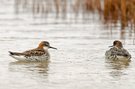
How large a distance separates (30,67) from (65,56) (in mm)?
1518

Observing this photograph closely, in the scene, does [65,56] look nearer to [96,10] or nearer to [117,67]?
[117,67]

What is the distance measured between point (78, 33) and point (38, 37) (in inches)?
56.9

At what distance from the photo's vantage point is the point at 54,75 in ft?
34.4

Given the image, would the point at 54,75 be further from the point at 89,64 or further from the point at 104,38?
the point at 104,38

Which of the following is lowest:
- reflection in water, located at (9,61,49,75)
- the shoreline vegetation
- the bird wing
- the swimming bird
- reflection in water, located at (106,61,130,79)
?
reflection in water, located at (106,61,130,79)

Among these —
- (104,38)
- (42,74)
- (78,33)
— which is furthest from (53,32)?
(42,74)

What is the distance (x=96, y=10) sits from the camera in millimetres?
22047

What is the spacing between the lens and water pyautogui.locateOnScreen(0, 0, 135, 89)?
9.79 m

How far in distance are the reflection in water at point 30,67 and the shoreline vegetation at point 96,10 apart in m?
6.52

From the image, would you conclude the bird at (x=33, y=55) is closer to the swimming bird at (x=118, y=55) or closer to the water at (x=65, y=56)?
the water at (x=65, y=56)

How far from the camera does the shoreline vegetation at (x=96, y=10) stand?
59.9ft

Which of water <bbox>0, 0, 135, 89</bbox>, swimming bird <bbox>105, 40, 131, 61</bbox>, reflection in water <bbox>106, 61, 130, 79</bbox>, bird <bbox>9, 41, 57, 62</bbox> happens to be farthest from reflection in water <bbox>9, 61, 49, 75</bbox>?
swimming bird <bbox>105, 40, 131, 61</bbox>

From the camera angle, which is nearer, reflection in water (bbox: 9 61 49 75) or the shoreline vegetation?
reflection in water (bbox: 9 61 49 75)

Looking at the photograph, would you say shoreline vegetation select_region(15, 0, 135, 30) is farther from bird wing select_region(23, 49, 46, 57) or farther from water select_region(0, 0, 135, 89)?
bird wing select_region(23, 49, 46, 57)
